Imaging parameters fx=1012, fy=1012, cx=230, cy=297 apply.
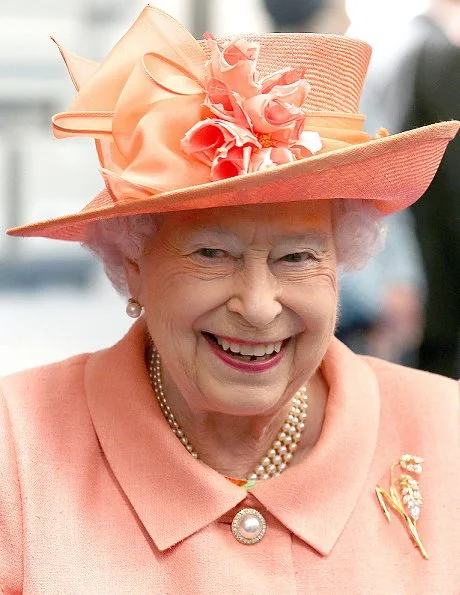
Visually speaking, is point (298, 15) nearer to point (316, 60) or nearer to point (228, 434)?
point (316, 60)

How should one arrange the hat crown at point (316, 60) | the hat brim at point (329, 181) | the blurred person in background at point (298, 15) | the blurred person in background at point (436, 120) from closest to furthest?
the hat brim at point (329, 181) < the hat crown at point (316, 60) < the blurred person in background at point (436, 120) < the blurred person in background at point (298, 15)

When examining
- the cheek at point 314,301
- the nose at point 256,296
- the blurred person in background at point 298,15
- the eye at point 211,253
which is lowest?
the blurred person in background at point 298,15

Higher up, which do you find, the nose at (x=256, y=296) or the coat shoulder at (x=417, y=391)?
the nose at (x=256, y=296)

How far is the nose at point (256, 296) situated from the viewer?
1619 mm

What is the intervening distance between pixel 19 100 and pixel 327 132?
14.8 feet

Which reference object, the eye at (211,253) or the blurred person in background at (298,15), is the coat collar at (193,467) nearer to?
the eye at (211,253)

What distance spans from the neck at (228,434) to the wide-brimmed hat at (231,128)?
0.42 metres

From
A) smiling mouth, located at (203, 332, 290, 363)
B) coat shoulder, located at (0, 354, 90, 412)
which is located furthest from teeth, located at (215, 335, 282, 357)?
coat shoulder, located at (0, 354, 90, 412)

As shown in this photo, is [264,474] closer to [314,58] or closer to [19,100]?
[314,58]

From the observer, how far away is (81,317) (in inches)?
207

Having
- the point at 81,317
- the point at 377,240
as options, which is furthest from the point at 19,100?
the point at 377,240

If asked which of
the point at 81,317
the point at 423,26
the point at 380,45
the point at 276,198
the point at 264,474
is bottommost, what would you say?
the point at 81,317

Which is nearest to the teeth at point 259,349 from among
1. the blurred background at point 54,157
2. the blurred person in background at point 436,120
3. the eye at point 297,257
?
the eye at point 297,257

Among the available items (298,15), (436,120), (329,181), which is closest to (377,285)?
(436,120)
